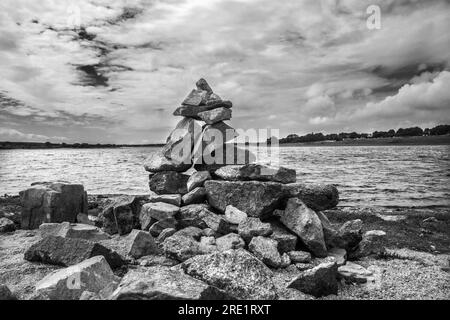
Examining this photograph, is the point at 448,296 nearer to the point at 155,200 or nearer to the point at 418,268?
the point at 418,268

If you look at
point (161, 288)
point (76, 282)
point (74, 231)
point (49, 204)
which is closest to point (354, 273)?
point (161, 288)

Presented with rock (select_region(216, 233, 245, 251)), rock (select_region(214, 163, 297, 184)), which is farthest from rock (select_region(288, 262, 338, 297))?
rock (select_region(214, 163, 297, 184))

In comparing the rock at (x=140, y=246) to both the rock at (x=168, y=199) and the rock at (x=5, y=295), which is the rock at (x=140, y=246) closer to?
the rock at (x=168, y=199)

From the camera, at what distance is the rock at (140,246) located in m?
11.0

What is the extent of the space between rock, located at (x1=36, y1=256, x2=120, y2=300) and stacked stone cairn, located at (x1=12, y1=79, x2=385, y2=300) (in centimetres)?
2

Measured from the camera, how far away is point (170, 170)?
15828mm

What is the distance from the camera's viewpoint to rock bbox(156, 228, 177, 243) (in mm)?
12281

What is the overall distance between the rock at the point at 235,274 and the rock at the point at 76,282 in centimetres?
213

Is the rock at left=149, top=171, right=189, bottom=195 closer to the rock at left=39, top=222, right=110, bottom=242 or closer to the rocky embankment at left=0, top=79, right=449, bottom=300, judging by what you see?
the rocky embankment at left=0, top=79, right=449, bottom=300

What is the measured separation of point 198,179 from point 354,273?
742 centimetres

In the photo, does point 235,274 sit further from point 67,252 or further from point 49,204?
point 49,204

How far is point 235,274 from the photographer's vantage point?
27.6 feet
